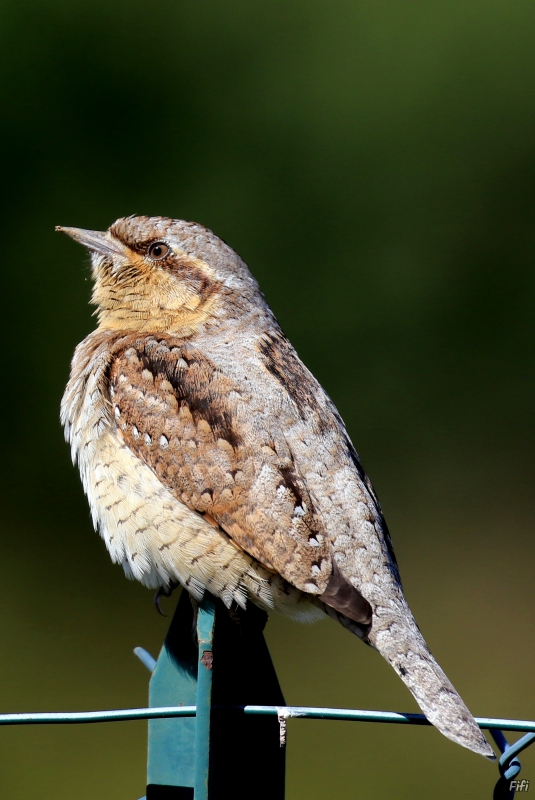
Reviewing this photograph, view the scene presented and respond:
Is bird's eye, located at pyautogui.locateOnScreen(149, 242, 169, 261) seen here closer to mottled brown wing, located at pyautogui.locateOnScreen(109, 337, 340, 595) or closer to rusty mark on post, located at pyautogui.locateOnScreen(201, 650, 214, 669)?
mottled brown wing, located at pyautogui.locateOnScreen(109, 337, 340, 595)

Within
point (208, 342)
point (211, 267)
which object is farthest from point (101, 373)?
point (211, 267)

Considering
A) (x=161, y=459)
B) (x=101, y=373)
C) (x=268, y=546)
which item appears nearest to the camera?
(x=268, y=546)

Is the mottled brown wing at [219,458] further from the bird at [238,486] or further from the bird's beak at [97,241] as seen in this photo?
the bird's beak at [97,241]

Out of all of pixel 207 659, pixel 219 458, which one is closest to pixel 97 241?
pixel 219 458

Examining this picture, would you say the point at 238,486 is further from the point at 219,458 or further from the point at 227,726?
the point at 227,726

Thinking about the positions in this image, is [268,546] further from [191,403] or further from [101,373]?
[101,373]

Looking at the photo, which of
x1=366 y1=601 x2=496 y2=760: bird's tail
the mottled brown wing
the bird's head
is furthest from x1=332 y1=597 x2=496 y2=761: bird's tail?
the bird's head

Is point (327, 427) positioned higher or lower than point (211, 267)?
lower
